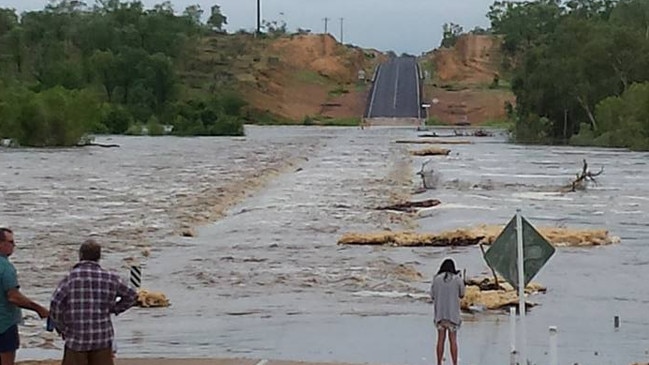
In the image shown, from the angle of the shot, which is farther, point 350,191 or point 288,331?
point 350,191

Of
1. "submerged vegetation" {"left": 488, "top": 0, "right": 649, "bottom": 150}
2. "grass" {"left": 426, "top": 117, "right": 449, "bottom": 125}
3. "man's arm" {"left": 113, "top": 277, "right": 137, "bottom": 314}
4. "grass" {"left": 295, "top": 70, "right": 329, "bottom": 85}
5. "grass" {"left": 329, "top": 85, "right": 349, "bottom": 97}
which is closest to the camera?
"man's arm" {"left": 113, "top": 277, "right": 137, "bottom": 314}

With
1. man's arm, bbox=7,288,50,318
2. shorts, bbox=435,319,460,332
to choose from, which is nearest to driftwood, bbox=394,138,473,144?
shorts, bbox=435,319,460,332

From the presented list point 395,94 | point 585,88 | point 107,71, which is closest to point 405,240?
point 585,88

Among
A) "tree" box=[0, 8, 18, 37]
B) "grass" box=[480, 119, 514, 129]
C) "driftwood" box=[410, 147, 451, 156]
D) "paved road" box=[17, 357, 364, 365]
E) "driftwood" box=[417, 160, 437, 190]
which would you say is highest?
"tree" box=[0, 8, 18, 37]

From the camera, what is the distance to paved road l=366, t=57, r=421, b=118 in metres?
146

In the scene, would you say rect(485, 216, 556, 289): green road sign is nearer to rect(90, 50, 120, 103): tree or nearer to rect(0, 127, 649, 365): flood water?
rect(0, 127, 649, 365): flood water

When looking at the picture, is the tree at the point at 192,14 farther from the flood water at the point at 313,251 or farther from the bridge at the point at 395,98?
the flood water at the point at 313,251

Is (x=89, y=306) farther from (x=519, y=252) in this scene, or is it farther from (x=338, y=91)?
(x=338, y=91)

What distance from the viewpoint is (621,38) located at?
9838 cm

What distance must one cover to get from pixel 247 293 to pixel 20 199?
2430 centimetres

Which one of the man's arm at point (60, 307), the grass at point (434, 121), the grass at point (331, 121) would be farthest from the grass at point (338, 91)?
the man's arm at point (60, 307)

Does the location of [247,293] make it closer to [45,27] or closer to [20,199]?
[20,199]

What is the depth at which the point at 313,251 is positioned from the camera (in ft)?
105

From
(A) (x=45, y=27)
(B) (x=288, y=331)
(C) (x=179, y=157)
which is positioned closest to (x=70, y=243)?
(B) (x=288, y=331)
